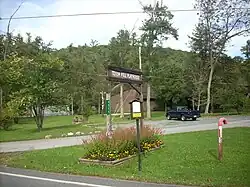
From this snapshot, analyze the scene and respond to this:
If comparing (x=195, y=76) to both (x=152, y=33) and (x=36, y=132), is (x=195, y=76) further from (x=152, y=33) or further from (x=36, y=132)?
(x=36, y=132)

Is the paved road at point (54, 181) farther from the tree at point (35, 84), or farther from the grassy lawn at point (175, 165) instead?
the tree at point (35, 84)

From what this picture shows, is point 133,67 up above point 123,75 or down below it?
above

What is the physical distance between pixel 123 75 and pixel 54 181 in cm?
419

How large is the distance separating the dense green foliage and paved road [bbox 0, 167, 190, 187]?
1771cm

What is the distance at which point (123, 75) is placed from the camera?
11.4 meters

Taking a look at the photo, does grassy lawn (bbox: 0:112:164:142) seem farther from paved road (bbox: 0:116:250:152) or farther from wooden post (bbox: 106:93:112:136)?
wooden post (bbox: 106:93:112:136)

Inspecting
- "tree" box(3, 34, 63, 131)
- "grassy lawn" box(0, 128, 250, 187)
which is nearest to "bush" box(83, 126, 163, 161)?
"grassy lawn" box(0, 128, 250, 187)

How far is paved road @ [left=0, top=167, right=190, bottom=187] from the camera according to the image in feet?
26.0

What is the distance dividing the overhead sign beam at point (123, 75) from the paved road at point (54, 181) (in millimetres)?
3215

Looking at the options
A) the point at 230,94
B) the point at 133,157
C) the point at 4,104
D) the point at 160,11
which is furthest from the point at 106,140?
the point at 230,94

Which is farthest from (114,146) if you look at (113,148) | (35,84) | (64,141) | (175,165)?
(35,84)

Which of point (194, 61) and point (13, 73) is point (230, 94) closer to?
point (194, 61)

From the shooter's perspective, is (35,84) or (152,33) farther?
(152,33)

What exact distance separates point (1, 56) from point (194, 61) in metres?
25.5
